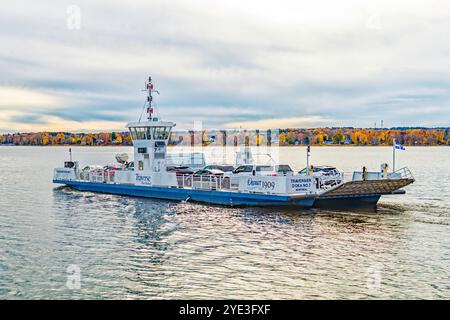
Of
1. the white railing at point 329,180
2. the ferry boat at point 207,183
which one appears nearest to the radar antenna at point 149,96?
the ferry boat at point 207,183

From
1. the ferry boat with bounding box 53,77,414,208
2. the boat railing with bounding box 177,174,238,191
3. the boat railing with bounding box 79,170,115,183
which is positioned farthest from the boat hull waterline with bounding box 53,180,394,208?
the boat railing with bounding box 79,170,115,183

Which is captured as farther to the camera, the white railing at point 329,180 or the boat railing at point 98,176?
the boat railing at point 98,176

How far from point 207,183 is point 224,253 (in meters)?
14.7

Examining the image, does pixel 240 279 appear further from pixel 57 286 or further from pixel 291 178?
pixel 291 178

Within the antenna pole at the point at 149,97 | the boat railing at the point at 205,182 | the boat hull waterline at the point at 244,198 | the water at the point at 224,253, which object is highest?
the antenna pole at the point at 149,97

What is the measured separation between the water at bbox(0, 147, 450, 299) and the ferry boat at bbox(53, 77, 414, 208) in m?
1.11

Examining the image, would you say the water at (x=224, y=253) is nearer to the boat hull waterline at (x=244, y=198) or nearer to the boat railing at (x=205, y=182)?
the boat hull waterline at (x=244, y=198)

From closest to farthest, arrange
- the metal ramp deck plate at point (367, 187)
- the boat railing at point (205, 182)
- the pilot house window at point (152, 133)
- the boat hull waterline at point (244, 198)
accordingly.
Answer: the metal ramp deck plate at point (367, 187) < the boat hull waterline at point (244, 198) < the boat railing at point (205, 182) < the pilot house window at point (152, 133)

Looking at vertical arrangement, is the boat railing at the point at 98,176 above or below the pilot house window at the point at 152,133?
below

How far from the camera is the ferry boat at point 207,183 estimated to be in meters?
30.0

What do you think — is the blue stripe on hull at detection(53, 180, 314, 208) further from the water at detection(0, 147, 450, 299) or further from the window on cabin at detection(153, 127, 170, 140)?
the window on cabin at detection(153, 127, 170, 140)

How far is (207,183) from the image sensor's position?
1352 inches

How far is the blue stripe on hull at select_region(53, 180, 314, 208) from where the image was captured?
30484 mm

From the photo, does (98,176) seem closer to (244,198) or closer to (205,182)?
(205,182)
